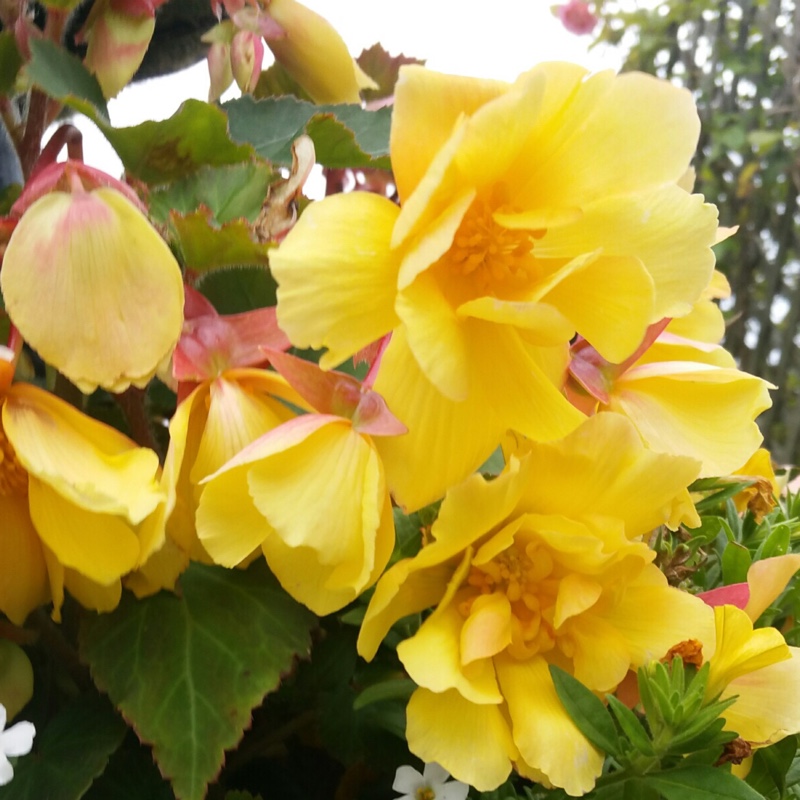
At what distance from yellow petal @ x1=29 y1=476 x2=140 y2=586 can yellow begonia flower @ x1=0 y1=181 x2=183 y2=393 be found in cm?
5

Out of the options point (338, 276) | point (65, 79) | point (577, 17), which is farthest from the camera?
point (577, 17)

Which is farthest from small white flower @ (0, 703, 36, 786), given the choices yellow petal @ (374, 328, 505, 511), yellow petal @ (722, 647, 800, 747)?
yellow petal @ (722, 647, 800, 747)

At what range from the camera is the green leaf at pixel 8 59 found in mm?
374

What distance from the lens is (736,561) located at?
37 cm

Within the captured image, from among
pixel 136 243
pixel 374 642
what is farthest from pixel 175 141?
pixel 374 642

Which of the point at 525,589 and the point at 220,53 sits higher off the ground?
the point at 220,53

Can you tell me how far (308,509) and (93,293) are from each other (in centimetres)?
9

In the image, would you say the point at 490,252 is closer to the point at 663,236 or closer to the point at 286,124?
the point at 663,236

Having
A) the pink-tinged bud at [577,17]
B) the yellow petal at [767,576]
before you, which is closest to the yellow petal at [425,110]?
the yellow petal at [767,576]

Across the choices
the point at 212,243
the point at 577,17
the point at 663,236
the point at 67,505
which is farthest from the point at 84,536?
the point at 577,17

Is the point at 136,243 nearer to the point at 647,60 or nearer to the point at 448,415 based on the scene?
the point at 448,415

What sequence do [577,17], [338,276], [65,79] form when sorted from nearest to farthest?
[338,276]
[65,79]
[577,17]

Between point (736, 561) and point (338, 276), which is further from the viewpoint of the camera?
point (736, 561)

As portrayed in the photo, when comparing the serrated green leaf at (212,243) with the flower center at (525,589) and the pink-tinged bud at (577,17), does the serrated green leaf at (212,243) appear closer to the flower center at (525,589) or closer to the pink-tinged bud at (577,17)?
the flower center at (525,589)
